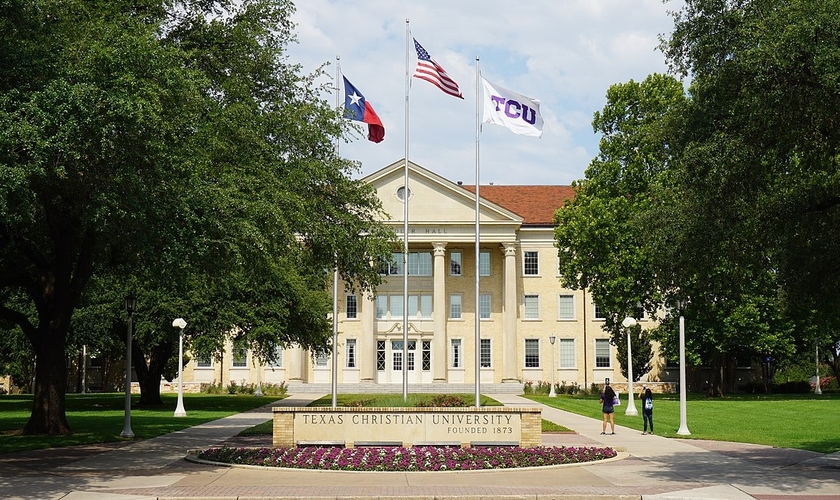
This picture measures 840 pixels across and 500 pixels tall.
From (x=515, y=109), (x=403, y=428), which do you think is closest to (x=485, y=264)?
(x=515, y=109)

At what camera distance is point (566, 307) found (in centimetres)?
7344

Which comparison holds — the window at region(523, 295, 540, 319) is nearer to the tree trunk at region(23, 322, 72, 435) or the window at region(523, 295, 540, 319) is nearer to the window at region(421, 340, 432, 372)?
the window at region(421, 340, 432, 372)

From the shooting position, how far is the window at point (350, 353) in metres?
72.1

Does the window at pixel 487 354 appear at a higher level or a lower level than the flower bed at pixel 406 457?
higher

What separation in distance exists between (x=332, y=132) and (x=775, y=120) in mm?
12935

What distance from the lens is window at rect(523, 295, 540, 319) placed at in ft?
241

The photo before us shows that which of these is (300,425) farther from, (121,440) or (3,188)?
(3,188)

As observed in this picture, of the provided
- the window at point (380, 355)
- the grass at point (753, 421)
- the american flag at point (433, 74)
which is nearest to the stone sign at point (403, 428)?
the grass at point (753, 421)

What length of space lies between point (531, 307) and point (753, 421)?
37509mm

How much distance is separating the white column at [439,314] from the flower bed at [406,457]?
4715 cm

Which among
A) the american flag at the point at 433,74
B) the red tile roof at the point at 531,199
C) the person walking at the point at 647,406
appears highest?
the red tile roof at the point at 531,199

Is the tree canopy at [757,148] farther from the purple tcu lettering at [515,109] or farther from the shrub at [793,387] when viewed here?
the shrub at [793,387]

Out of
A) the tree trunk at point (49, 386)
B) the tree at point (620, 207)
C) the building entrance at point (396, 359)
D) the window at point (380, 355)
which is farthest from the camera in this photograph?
the window at point (380, 355)

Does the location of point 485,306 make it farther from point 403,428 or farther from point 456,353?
point 403,428
